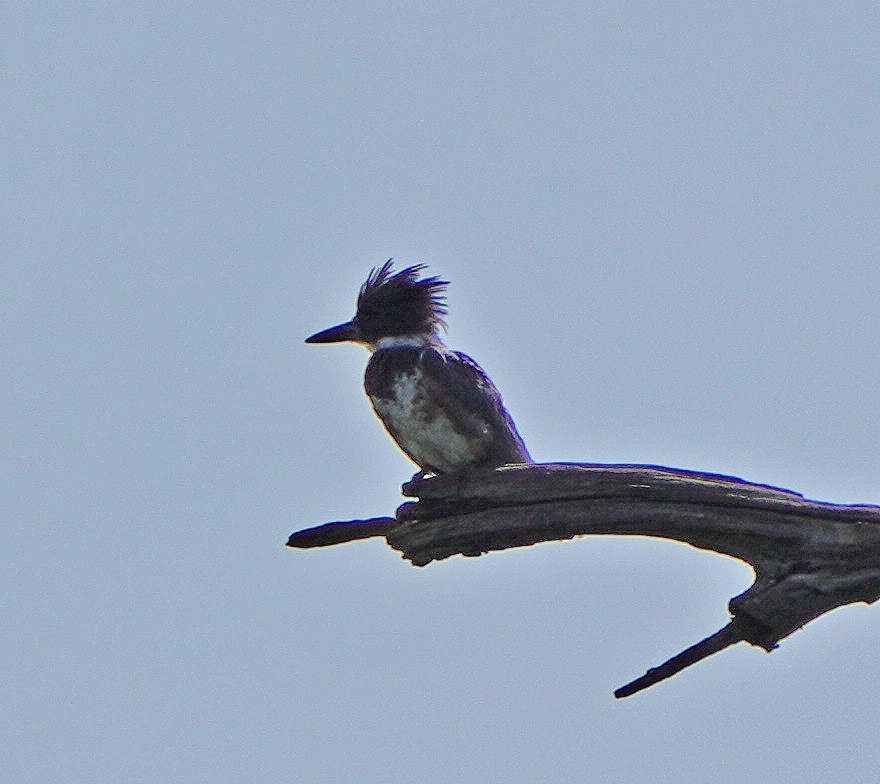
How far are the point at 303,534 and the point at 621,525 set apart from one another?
5.90 ft

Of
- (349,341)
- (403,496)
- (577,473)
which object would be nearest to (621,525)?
(577,473)

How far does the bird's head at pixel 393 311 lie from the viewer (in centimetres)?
1060

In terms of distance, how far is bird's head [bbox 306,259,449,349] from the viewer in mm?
10602

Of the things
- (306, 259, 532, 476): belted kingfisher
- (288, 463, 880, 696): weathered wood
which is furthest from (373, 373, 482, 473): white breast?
(288, 463, 880, 696): weathered wood

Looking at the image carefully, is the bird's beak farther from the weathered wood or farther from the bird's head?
the weathered wood

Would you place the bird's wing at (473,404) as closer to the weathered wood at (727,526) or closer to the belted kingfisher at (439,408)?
the belted kingfisher at (439,408)

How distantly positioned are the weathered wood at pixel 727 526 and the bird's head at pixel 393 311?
262 centimetres

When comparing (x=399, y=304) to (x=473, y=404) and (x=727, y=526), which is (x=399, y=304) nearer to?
(x=473, y=404)

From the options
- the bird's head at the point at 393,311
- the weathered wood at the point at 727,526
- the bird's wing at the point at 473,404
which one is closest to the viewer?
the weathered wood at the point at 727,526

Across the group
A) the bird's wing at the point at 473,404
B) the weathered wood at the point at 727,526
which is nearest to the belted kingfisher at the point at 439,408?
the bird's wing at the point at 473,404

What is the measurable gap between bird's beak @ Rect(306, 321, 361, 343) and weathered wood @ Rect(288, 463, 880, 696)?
2.74 metres

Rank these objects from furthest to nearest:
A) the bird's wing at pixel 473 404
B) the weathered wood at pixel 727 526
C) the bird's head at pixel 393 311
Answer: the bird's head at pixel 393 311, the bird's wing at pixel 473 404, the weathered wood at pixel 727 526

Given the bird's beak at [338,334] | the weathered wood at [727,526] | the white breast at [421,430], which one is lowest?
the weathered wood at [727,526]

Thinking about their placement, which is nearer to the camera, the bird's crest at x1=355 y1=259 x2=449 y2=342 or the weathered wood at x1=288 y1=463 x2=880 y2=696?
the weathered wood at x1=288 y1=463 x2=880 y2=696
